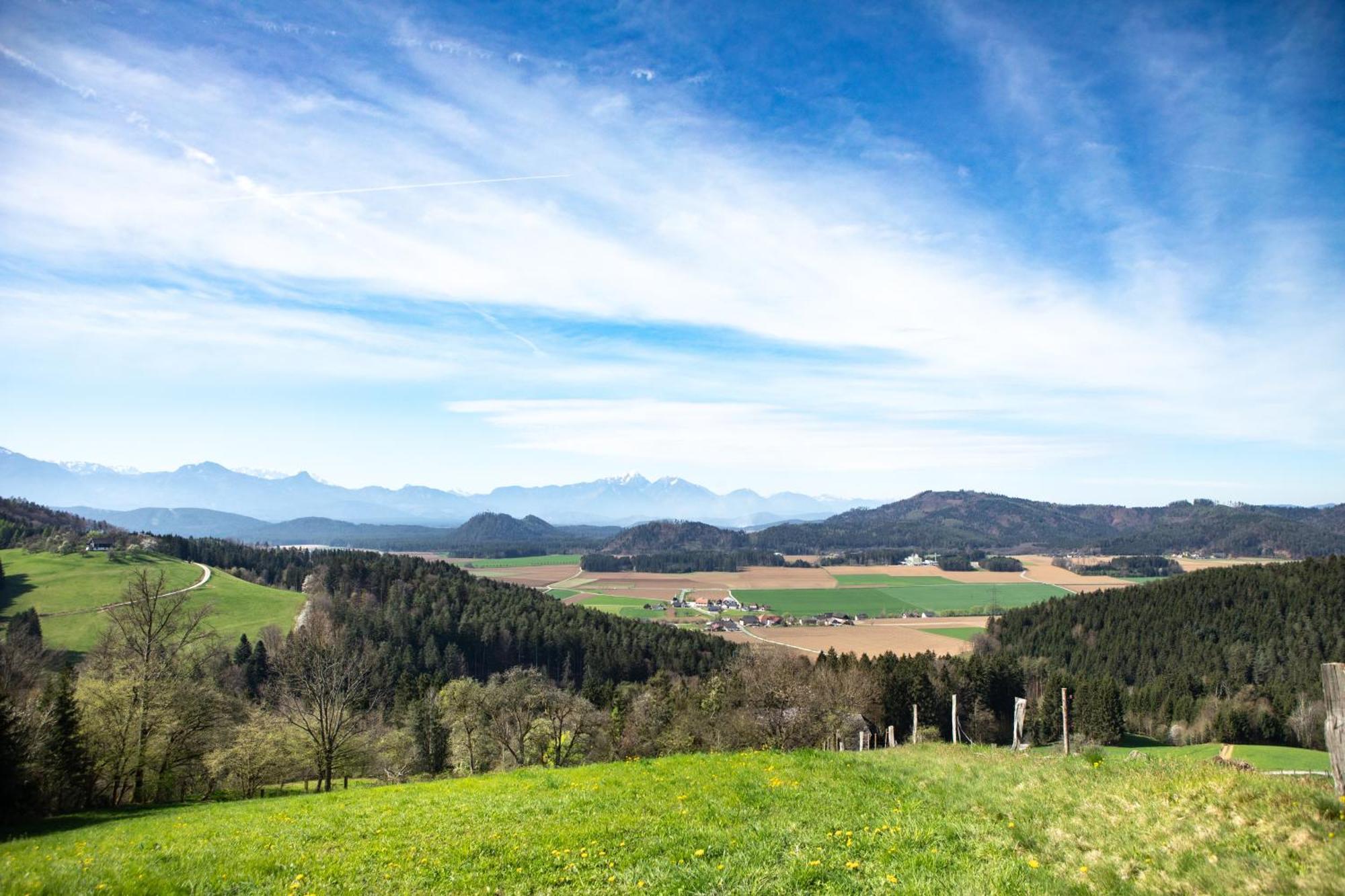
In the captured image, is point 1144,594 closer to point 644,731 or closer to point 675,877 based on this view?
point 644,731

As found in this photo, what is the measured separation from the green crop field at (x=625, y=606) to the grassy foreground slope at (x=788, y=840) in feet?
417

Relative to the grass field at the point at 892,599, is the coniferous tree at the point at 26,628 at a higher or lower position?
higher

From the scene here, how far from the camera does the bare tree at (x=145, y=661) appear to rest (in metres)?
→ 32.0

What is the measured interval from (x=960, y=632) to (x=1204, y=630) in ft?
134

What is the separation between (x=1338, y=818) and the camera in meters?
7.77

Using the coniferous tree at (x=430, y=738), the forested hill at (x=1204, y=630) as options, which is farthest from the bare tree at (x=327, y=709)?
the forested hill at (x=1204, y=630)

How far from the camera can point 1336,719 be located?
853 centimetres

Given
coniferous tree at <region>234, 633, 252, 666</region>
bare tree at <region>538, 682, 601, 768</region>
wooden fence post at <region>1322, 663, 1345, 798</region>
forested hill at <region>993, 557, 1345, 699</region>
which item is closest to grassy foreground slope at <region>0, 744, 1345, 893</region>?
wooden fence post at <region>1322, 663, 1345, 798</region>

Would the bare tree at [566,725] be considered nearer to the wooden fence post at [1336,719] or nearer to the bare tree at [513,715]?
the bare tree at [513,715]

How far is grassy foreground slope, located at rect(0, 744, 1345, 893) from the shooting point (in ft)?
A: 26.1

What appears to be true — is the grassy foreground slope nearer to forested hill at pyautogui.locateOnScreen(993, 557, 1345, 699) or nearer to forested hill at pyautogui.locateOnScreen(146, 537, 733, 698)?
forested hill at pyautogui.locateOnScreen(146, 537, 733, 698)

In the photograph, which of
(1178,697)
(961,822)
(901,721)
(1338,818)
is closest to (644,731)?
(901,721)

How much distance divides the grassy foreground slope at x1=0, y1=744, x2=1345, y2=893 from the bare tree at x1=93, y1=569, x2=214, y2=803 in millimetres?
19251

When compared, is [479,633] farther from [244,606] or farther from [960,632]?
[960,632]
